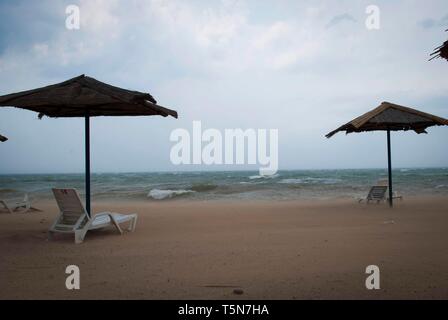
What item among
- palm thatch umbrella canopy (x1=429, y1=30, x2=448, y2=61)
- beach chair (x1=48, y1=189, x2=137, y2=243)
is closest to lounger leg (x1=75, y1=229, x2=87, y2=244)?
beach chair (x1=48, y1=189, x2=137, y2=243)

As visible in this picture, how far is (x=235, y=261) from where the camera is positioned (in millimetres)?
4156

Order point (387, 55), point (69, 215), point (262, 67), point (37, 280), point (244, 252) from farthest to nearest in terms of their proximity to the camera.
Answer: point (262, 67) → point (387, 55) → point (69, 215) → point (244, 252) → point (37, 280)

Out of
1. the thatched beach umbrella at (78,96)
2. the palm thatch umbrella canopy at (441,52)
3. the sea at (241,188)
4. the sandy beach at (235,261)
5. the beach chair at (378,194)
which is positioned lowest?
the sea at (241,188)

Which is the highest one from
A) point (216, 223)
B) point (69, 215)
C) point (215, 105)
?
point (215, 105)

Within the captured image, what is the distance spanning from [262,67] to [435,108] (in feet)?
30.0

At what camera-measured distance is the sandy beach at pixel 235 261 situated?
312cm

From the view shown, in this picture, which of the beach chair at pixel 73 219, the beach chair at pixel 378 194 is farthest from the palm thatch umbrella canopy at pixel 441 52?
the beach chair at pixel 378 194

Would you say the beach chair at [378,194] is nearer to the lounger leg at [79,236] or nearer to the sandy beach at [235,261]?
the sandy beach at [235,261]

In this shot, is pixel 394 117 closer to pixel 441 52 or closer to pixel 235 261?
pixel 441 52

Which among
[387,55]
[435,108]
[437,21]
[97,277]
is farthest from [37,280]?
[435,108]

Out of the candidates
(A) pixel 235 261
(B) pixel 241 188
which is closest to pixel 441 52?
(A) pixel 235 261

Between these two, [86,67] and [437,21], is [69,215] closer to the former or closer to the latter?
[86,67]

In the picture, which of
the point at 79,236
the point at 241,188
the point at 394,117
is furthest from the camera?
the point at 241,188

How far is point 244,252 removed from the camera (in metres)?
4.61
